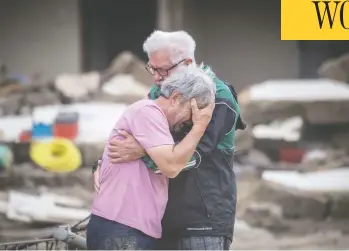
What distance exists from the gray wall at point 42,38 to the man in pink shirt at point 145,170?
787 centimetres

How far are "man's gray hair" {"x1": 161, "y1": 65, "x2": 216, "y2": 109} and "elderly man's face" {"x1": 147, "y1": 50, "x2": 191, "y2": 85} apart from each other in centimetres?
14

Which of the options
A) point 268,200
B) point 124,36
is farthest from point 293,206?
point 124,36

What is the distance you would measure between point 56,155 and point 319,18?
344 centimetres

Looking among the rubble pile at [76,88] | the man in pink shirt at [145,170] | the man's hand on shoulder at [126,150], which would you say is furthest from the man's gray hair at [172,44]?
the rubble pile at [76,88]

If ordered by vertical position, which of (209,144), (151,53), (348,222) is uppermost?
(151,53)

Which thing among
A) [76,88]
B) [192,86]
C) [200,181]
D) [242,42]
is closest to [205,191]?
[200,181]

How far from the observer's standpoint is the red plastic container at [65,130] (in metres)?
7.22

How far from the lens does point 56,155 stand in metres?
6.91

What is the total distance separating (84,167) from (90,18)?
449 cm

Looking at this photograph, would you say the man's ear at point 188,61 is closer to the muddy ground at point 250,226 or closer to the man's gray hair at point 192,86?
the man's gray hair at point 192,86

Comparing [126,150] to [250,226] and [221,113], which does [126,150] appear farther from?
[250,226]

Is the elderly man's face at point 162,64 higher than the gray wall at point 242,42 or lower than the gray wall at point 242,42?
lower

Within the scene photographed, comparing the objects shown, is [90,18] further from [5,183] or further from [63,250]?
[63,250]

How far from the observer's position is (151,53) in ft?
8.96
